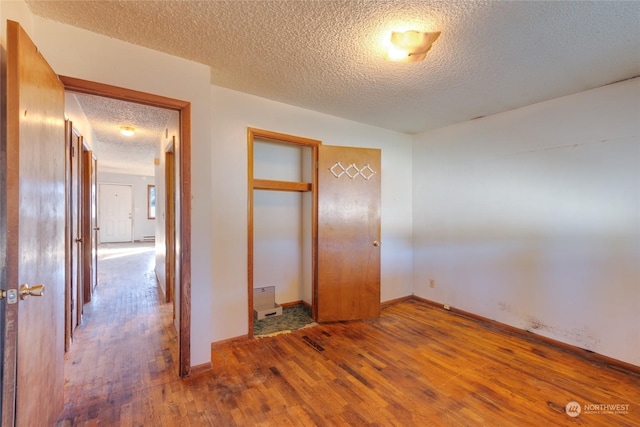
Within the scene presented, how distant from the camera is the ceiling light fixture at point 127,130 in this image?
3.90 m

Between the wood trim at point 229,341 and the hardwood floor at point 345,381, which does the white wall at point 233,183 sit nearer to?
the wood trim at point 229,341

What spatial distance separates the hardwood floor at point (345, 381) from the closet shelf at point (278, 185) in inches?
62.1

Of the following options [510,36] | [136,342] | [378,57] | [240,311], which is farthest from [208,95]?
[136,342]

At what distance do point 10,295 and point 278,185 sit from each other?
90.9 inches

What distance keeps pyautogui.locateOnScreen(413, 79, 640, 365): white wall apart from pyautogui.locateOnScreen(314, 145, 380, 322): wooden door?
1.05 metres

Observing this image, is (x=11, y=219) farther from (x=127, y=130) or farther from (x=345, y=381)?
(x=127, y=130)

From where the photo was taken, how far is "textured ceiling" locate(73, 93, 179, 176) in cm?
302

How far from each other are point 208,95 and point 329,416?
246 centimetres

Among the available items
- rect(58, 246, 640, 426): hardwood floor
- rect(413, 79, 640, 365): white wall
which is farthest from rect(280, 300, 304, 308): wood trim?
rect(413, 79, 640, 365): white wall

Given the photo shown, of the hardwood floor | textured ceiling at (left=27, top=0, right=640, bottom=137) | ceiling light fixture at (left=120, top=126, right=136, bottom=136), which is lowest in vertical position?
the hardwood floor

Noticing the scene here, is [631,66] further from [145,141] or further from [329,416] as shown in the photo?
[145,141]

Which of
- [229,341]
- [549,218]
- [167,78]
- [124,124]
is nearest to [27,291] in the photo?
[167,78]

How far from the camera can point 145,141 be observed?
476cm

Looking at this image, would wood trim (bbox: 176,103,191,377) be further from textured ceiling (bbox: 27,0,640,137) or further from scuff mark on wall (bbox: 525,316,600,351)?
scuff mark on wall (bbox: 525,316,600,351)
